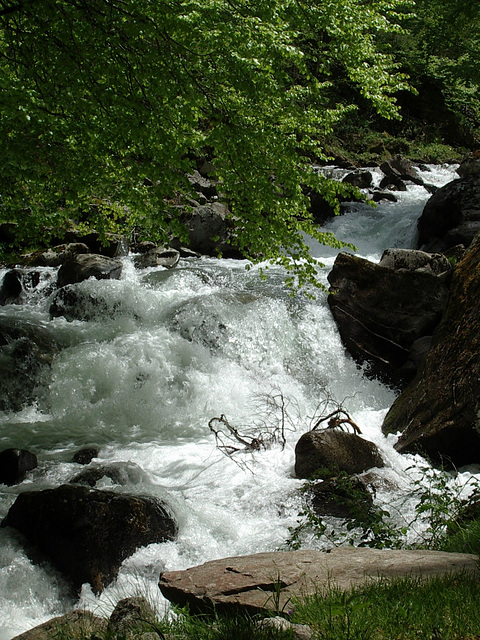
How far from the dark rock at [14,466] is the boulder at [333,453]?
338 cm

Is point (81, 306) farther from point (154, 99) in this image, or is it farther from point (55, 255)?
point (154, 99)

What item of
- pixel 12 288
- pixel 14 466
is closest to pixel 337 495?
pixel 14 466

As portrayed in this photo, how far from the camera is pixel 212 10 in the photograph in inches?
223

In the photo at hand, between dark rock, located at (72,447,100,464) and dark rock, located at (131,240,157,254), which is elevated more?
dark rock, located at (72,447,100,464)

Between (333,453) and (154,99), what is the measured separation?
476 cm

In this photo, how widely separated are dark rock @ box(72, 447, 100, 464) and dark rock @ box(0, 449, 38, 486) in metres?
0.57

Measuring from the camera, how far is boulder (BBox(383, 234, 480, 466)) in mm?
6234

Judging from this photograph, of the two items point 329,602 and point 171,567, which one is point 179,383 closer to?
point 171,567

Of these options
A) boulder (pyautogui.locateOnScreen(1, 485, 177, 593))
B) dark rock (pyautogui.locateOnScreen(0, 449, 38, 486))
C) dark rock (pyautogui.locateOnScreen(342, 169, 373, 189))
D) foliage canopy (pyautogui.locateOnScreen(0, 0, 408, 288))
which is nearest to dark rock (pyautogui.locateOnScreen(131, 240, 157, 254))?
foliage canopy (pyautogui.locateOnScreen(0, 0, 408, 288))

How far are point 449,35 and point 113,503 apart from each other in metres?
37.6

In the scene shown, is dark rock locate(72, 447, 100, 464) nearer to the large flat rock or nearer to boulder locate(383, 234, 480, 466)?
the large flat rock

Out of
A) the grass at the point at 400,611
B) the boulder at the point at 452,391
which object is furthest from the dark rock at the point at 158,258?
the grass at the point at 400,611

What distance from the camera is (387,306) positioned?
10.2 m

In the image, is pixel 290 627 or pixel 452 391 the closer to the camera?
pixel 290 627
